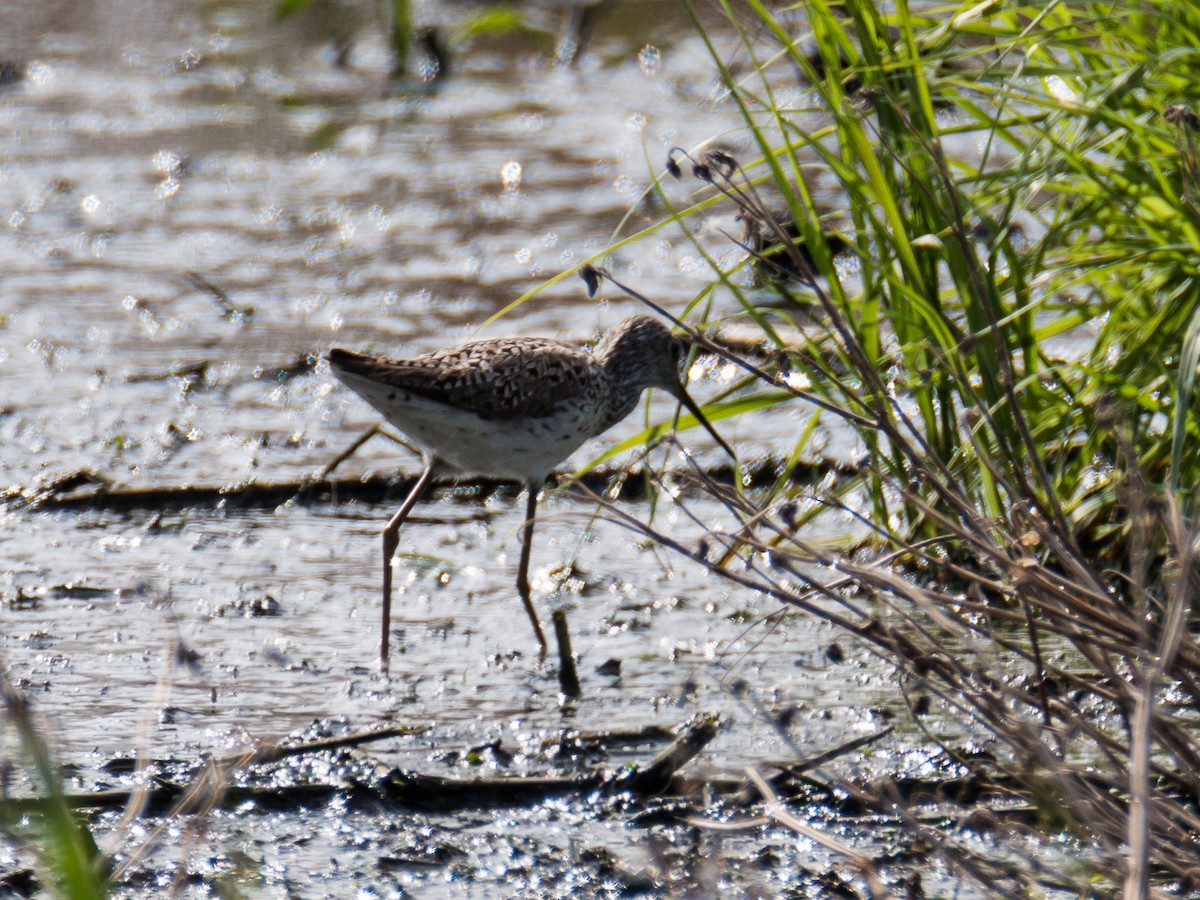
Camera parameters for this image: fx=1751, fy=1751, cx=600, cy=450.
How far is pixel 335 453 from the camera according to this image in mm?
6812

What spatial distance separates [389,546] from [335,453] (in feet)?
4.61

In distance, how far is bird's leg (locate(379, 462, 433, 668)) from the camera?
5.00 metres

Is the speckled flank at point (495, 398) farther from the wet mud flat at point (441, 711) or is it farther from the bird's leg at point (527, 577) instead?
the wet mud flat at point (441, 711)

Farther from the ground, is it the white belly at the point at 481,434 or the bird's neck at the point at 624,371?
the bird's neck at the point at 624,371

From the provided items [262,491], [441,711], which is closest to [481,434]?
[441,711]

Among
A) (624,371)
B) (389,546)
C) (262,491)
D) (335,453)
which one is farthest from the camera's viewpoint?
(335,453)

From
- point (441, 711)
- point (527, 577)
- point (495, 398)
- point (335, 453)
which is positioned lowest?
point (441, 711)

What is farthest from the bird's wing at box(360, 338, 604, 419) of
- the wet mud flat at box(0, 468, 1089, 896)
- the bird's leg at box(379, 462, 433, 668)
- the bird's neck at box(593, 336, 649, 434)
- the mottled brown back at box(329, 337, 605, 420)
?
the wet mud flat at box(0, 468, 1089, 896)

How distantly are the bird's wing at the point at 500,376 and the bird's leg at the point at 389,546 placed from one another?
462 millimetres

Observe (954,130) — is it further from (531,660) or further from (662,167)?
(662,167)

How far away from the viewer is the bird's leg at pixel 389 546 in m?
5.00

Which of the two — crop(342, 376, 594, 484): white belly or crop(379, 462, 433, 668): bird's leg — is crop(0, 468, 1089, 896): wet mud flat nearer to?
crop(379, 462, 433, 668): bird's leg

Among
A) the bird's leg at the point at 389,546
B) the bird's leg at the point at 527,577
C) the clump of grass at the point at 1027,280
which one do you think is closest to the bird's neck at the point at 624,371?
the bird's leg at the point at 527,577

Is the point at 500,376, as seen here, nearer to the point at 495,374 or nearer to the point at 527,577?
the point at 495,374
